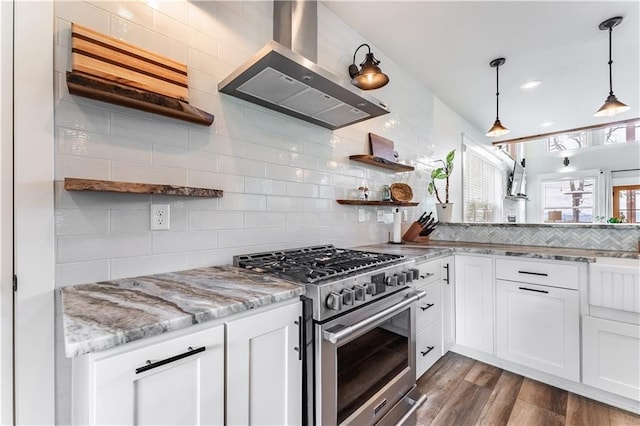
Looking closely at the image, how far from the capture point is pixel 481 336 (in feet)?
7.54

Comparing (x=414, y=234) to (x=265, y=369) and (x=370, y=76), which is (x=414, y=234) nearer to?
(x=370, y=76)

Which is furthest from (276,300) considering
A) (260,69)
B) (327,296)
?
(260,69)

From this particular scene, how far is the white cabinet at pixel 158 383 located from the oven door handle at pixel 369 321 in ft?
1.45

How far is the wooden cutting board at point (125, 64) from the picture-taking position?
107 centimetres

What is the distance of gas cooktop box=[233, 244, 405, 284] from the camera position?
4.07ft

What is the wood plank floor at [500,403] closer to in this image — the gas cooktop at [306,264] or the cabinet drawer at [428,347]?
the cabinet drawer at [428,347]

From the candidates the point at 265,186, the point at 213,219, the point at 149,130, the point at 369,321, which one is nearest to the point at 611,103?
the point at 369,321

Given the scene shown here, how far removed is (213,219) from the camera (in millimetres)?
1496

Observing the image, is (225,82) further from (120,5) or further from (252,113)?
(120,5)

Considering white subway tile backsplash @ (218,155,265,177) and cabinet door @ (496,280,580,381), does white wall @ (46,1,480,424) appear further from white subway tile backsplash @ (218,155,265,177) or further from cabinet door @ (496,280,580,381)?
cabinet door @ (496,280,580,381)

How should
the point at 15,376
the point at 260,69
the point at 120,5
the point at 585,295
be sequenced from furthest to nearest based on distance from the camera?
the point at 585,295, the point at 260,69, the point at 120,5, the point at 15,376

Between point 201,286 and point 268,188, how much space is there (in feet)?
2.62

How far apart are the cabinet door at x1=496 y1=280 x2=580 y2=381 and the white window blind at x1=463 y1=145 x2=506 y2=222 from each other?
2403 millimetres

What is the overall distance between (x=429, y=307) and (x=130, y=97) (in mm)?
2165
